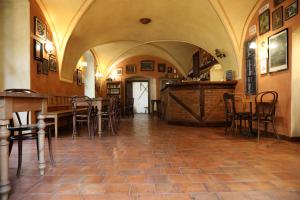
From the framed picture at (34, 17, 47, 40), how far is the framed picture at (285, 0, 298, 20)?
5070 mm

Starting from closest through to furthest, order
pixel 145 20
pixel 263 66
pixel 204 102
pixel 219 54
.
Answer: pixel 263 66 → pixel 204 102 → pixel 219 54 → pixel 145 20

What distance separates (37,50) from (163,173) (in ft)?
13.6

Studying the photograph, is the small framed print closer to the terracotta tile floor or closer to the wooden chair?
the terracotta tile floor

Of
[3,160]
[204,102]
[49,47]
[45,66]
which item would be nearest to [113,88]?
[49,47]

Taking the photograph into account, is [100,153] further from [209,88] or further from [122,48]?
[122,48]

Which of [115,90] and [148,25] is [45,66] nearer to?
[148,25]

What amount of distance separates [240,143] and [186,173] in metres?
1.98

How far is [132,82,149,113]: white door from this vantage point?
14.8 m

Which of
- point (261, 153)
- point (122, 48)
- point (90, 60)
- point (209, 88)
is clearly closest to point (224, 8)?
point (209, 88)

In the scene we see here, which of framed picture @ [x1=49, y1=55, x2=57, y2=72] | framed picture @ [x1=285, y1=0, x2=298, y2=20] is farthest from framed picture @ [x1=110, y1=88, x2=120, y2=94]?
framed picture @ [x1=285, y1=0, x2=298, y2=20]

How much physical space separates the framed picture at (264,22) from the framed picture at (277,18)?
193 mm

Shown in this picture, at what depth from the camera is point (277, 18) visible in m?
4.21

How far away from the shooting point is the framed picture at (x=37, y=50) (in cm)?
466

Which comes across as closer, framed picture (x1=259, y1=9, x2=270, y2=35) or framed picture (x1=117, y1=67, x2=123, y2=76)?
framed picture (x1=259, y1=9, x2=270, y2=35)
